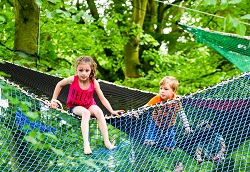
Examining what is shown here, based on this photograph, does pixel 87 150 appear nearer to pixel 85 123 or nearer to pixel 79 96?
pixel 85 123

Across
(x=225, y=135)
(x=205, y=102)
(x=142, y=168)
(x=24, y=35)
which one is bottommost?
(x=142, y=168)

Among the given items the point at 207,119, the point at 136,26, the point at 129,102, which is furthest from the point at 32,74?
the point at 136,26

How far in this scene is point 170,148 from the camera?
2219 millimetres

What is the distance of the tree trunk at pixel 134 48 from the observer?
568 centimetres

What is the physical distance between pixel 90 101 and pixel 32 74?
456mm

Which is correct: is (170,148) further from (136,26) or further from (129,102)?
(136,26)

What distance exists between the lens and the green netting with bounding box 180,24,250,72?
2.96 metres

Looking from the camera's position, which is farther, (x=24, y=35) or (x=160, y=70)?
(x=160, y=70)

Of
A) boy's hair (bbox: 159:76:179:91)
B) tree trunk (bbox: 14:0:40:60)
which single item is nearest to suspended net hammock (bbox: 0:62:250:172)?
boy's hair (bbox: 159:76:179:91)

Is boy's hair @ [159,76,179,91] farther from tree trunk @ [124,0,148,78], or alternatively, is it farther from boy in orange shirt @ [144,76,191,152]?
tree trunk @ [124,0,148,78]

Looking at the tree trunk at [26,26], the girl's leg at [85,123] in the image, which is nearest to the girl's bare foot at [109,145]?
the girl's leg at [85,123]

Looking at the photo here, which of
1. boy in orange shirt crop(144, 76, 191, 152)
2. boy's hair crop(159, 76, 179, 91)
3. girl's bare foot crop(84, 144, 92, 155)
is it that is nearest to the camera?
girl's bare foot crop(84, 144, 92, 155)

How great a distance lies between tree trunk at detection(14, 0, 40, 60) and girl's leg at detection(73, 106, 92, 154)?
0.90 m

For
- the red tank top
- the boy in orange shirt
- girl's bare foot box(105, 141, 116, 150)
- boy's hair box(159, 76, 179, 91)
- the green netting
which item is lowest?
girl's bare foot box(105, 141, 116, 150)
